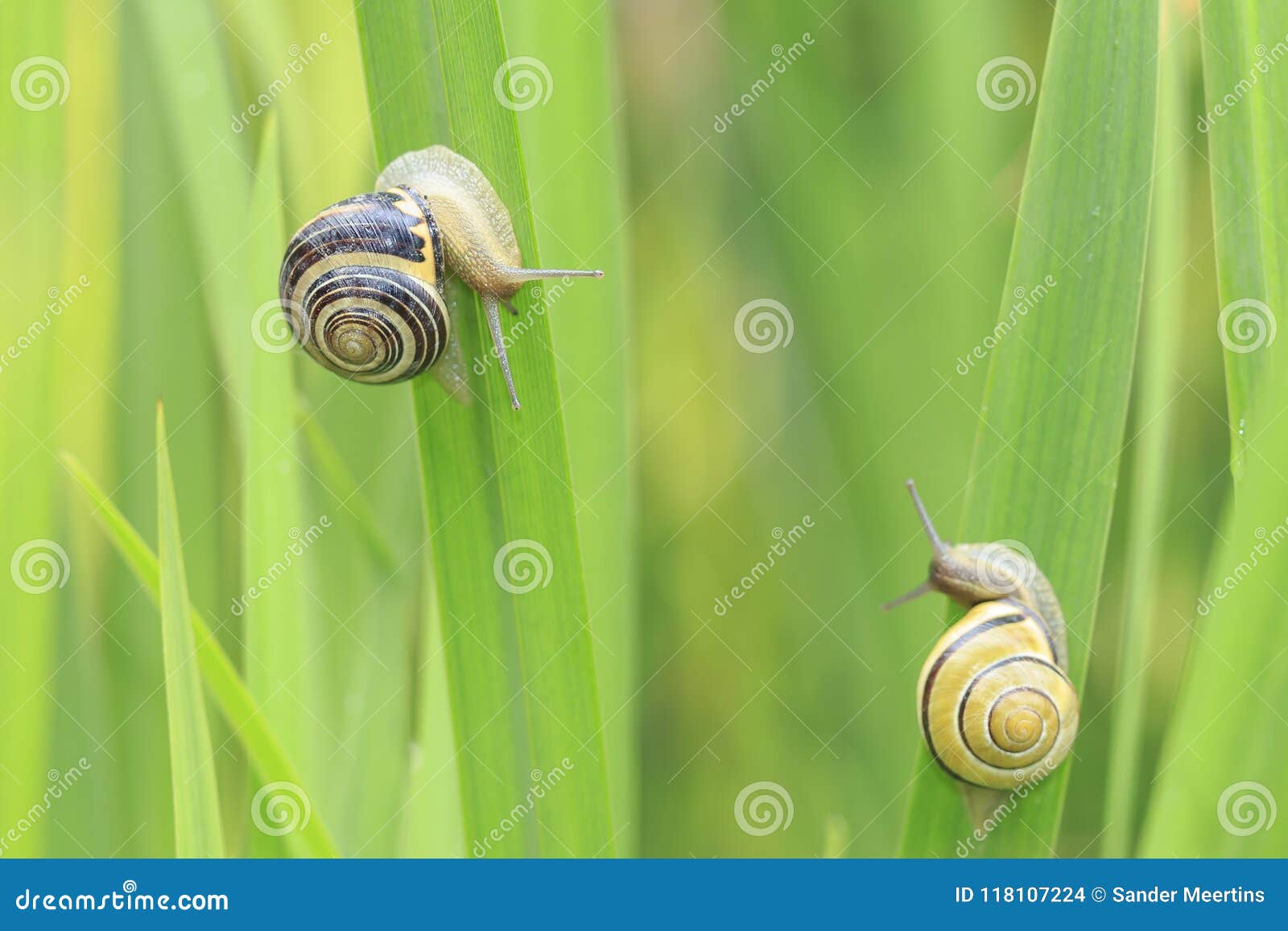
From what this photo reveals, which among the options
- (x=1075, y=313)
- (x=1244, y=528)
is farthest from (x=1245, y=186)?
(x=1244, y=528)

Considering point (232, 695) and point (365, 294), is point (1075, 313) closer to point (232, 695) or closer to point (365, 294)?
point (365, 294)

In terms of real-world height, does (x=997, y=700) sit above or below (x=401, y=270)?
below

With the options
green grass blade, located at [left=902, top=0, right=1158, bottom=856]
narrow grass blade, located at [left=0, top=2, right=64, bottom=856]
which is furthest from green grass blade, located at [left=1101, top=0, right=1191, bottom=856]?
narrow grass blade, located at [left=0, top=2, right=64, bottom=856]

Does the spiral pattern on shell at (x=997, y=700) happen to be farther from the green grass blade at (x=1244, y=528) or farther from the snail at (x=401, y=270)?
the snail at (x=401, y=270)

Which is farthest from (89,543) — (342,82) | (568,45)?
(568,45)

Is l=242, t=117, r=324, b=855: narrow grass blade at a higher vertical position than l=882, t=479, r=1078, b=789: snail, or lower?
higher

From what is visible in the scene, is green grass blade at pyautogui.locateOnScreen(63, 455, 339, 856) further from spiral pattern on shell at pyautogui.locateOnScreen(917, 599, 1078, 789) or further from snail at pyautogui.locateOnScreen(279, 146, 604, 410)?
spiral pattern on shell at pyautogui.locateOnScreen(917, 599, 1078, 789)

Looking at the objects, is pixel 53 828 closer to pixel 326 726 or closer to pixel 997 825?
pixel 326 726
